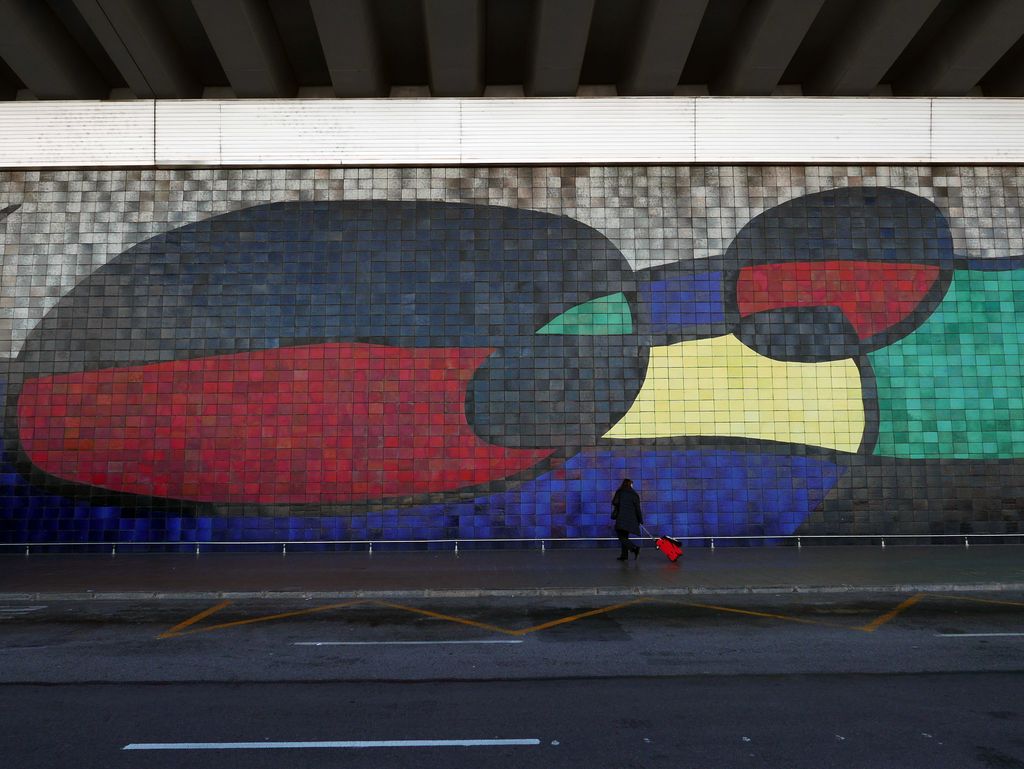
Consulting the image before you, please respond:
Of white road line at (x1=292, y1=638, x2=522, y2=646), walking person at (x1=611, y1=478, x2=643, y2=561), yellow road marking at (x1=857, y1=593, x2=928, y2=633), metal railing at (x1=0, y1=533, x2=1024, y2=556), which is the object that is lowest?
yellow road marking at (x1=857, y1=593, x2=928, y2=633)

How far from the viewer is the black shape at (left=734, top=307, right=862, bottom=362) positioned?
56.0 ft

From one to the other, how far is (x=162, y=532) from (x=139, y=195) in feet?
23.5

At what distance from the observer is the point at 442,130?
1720 cm

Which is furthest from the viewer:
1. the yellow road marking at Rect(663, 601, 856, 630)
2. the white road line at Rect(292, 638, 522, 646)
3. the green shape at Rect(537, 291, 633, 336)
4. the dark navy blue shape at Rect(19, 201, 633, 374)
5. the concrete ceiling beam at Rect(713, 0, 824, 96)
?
the green shape at Rect(537, 291, 633, 336)

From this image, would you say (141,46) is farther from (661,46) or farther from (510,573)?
(510,573)

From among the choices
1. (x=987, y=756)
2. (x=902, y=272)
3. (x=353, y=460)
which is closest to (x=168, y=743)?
(x=987, y=756)

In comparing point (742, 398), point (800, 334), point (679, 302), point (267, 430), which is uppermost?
point (679, 302)

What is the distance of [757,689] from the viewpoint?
6578mm

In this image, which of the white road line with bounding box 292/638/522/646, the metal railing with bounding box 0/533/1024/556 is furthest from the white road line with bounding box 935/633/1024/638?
the metal railing with bounding box 0/533/1024/556

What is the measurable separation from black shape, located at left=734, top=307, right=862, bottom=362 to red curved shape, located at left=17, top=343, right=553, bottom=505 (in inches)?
199

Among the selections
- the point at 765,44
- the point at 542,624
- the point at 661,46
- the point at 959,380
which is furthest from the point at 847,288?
the point at 542,624

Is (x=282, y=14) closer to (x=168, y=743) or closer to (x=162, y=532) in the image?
(x=162, y=532)

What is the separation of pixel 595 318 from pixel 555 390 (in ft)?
5.75

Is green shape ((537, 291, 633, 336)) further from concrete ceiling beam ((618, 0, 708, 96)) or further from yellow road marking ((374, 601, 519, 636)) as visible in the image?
yellow road marking ((374, 601, 519, 636))
